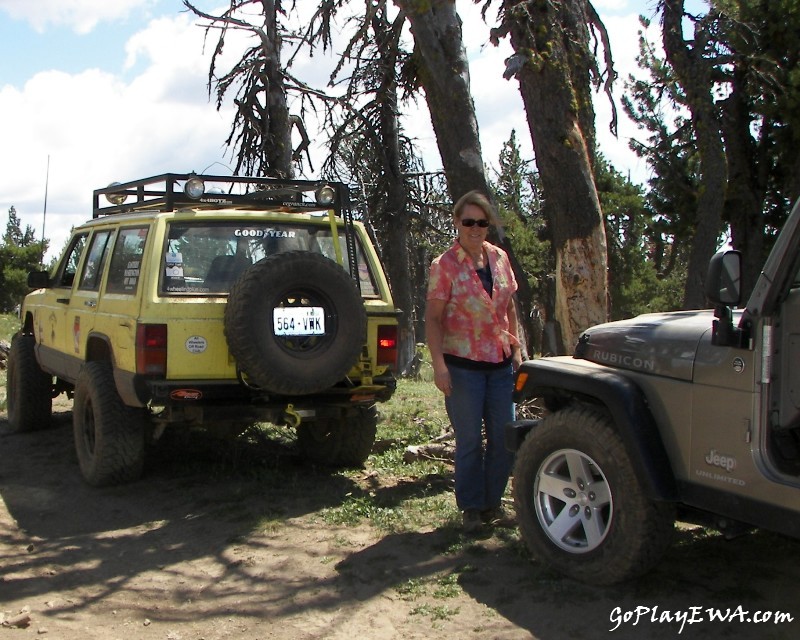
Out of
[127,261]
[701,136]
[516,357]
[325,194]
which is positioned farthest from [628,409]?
[701,136]

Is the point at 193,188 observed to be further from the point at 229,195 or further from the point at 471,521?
the point at 471,521

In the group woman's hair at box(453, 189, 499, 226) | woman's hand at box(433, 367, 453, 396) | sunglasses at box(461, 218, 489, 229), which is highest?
woman's hair at box(453, 189, 499, 226)

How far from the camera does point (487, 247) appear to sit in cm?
556

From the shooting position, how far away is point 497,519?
18.1ft

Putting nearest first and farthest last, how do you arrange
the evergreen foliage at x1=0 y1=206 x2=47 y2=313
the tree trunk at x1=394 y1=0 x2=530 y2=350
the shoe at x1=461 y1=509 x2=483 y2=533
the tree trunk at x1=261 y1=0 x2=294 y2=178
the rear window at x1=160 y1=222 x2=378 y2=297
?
the shoe at x1=461 y1=509 x2=483 y2=533
the rear window at x1=160 y1=222 x2=378 y2=297
the tree trunk at x1=394 y1=0 x2=530 y2=350
the tree trunk at x1=261 y1=0 x2=294 y2=178
the evergreen foliage at x1=0 y1=206 x2=47 y2=313

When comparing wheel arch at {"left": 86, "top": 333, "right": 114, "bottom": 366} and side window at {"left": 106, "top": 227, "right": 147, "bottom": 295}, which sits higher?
side window at {"left": 106, "top": 227, "right": 147, "bottom": 295}

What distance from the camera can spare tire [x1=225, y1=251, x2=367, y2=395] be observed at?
232 inches

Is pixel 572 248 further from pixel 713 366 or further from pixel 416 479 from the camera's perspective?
pixel 713 366

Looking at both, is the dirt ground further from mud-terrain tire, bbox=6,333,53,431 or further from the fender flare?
mud-terrain tire, bbox=6,333,53,431

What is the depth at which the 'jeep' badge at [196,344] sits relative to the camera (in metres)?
6.04

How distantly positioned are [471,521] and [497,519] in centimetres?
22

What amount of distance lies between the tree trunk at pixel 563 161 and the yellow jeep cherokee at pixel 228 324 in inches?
53.3

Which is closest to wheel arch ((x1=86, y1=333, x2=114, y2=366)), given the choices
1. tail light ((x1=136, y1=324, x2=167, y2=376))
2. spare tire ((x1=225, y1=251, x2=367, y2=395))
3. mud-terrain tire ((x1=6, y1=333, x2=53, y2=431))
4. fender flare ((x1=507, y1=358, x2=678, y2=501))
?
tail light ((x1=136, y1=324, x2=167, y2=376))

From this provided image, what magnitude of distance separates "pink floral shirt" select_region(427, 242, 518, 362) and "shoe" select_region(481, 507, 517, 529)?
87cm
